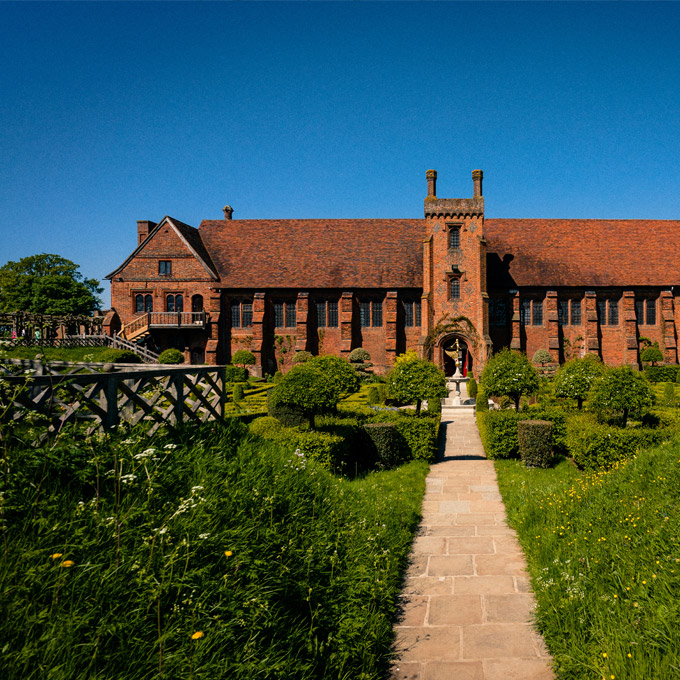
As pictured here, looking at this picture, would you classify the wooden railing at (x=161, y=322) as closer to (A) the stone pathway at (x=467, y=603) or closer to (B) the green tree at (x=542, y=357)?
(B) the green tree at (x=542, y=357)

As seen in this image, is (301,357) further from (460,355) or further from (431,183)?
(431,183)

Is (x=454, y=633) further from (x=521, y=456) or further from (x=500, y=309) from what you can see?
(x=500, y=309)

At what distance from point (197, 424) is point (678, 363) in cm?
4149

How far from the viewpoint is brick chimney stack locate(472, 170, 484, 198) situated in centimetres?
3575

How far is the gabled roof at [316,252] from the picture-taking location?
39156 millimetres

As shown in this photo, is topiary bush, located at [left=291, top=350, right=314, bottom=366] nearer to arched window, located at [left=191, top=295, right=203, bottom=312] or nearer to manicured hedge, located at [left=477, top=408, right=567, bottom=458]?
arched window, located at [left=191, top=295, right=203, bottom=312]

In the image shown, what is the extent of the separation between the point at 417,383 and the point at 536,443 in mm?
4960

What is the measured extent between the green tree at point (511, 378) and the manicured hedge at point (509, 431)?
243 cm

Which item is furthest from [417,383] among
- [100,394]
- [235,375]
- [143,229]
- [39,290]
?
[39,290]

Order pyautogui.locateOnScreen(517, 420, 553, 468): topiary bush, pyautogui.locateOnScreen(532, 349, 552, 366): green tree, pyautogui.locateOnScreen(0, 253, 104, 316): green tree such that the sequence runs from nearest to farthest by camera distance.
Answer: pyautogui.locateOnScreen(517, 420, 553, 468): topiary bush → pyautogui.locateOnScreen(532, 349, 552, 366): green tree → pyautogui.locateOnScreen(0, 253, 104, 316): green tree

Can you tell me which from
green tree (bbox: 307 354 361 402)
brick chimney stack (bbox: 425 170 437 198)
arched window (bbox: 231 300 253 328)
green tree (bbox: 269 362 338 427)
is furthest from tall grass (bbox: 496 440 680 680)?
arched window (bbox: 231 300 253 328)

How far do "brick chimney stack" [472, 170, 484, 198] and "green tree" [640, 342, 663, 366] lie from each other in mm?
17573

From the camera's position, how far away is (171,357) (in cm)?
3481

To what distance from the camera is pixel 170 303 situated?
38844mm
